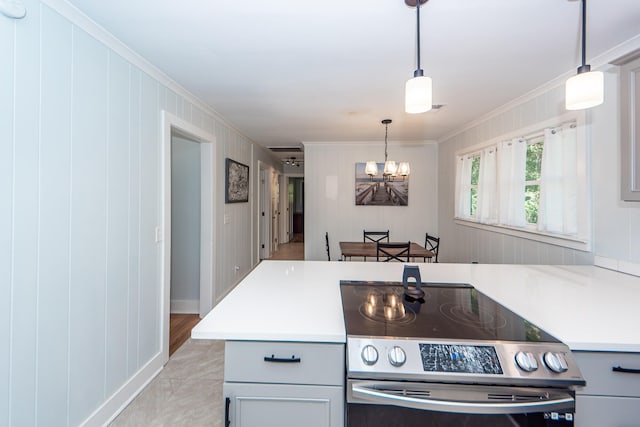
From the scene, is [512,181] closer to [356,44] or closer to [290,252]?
[356,44]

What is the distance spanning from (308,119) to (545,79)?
91.5 inches

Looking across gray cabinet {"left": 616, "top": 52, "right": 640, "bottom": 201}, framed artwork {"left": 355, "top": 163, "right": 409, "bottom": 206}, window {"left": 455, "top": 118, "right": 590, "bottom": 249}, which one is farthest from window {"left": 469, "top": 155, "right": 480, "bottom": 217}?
gray cabinet {"left": 616, "top": 52, "right": 640, "bottom": 201}

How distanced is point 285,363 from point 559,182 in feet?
8.26

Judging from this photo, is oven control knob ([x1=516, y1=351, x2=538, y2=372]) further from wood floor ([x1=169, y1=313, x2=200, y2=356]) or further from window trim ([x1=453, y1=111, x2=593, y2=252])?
wood floor ([x1=169, y1=313, x2=200, y2=356])

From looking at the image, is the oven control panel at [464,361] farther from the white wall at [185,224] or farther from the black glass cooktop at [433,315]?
the white wall at [185,224]

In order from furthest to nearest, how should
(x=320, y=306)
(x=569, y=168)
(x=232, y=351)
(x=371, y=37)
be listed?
(x=569, y=168) < (x=371, y=37) < (x=320, y=306) < (x=232, y=351)

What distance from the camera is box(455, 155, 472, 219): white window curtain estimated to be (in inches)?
151

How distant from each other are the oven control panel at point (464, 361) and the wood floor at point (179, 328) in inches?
92.5

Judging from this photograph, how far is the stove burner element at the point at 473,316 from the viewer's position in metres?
1.06

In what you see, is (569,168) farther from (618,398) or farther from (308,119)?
(308,119)

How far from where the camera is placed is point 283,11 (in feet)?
5.03

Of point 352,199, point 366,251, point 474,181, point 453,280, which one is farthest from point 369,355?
point 352,199

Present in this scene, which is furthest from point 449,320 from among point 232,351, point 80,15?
point 80,15

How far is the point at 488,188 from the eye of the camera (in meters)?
3.27
